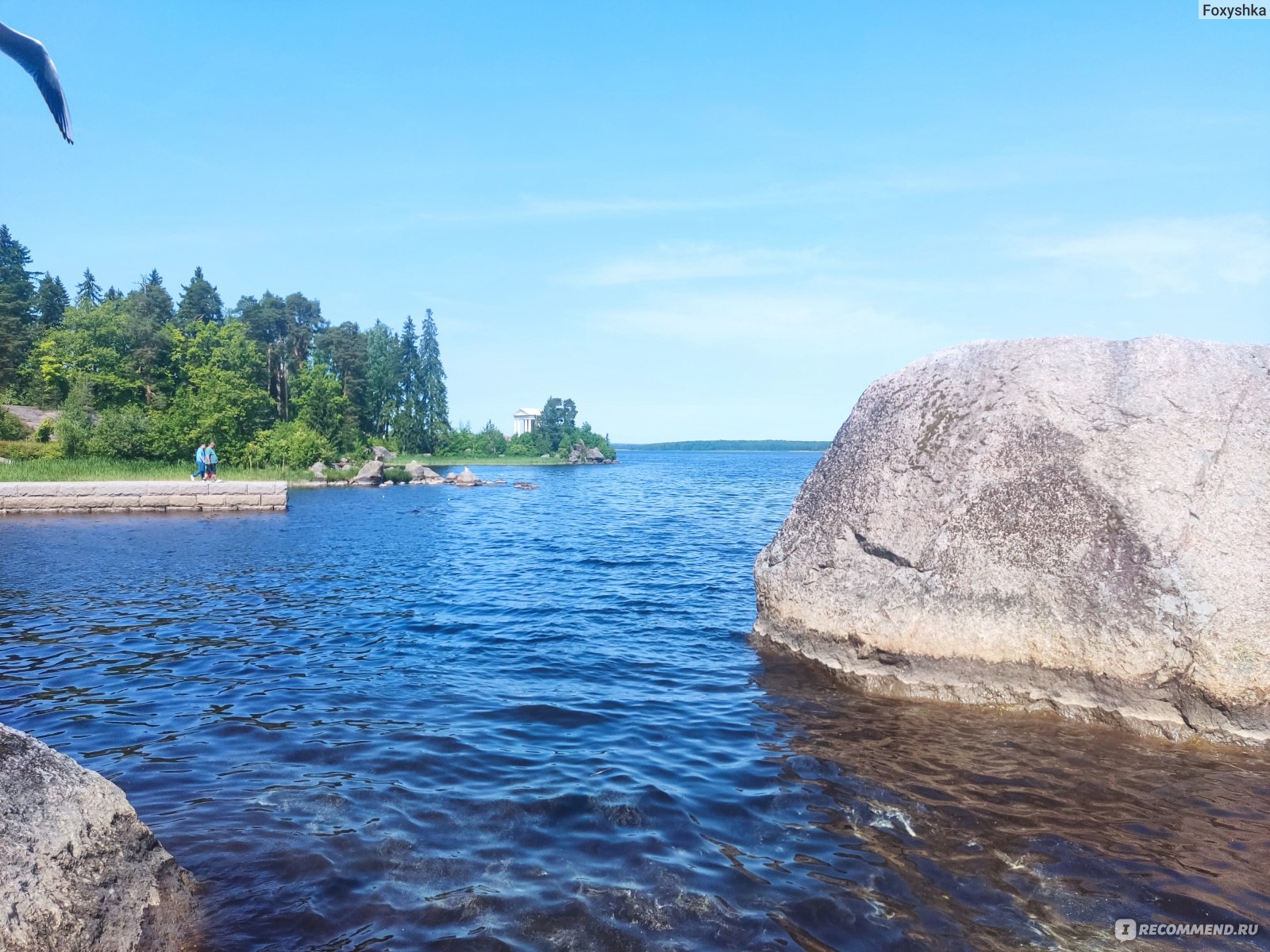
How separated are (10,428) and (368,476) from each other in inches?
1030

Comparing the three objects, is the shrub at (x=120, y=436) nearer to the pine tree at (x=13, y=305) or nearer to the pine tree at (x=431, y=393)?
the pine tree at (x=13, y=305)

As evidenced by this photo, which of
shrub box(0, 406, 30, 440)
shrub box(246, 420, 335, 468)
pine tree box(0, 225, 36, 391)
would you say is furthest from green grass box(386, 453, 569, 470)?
shrub box(0, 406, 30, 440)

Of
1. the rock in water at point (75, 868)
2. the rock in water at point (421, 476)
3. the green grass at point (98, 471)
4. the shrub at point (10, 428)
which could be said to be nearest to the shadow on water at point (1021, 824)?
the rock in water at point (75, 868)

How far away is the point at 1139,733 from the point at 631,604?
980 centimetres

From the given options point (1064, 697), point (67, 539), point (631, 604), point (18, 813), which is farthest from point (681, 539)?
point (18, 813)

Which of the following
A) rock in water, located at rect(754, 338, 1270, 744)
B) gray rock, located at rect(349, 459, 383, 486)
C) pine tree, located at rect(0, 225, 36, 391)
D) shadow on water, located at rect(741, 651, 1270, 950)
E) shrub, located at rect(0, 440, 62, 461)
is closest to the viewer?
shadow on water, located at rect(741, 651, 1270, 950)

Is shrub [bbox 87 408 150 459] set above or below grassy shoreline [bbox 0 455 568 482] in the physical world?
above

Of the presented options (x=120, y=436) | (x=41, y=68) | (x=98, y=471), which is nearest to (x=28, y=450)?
(x=120, y=436)

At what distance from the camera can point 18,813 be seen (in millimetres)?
4566

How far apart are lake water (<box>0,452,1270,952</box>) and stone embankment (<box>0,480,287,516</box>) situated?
2525 cm

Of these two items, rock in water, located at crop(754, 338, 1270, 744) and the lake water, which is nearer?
the lake water

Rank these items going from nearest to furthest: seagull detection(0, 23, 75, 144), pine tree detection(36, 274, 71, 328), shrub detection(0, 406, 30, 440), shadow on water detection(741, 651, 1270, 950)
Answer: shadow on water detection(741, 651, 1270, 950) < seagull detection(0, 23, 75, 144) < shrub detection(0, 406, 30, 440) < pine tree detection(36, 274, 71, 328)

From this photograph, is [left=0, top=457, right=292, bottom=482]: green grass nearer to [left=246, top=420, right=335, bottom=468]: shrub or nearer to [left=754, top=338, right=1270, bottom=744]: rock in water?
[left=246, top=420, right=335, bottom=468]: shrub

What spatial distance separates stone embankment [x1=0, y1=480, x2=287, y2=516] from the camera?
3550 centimetres
